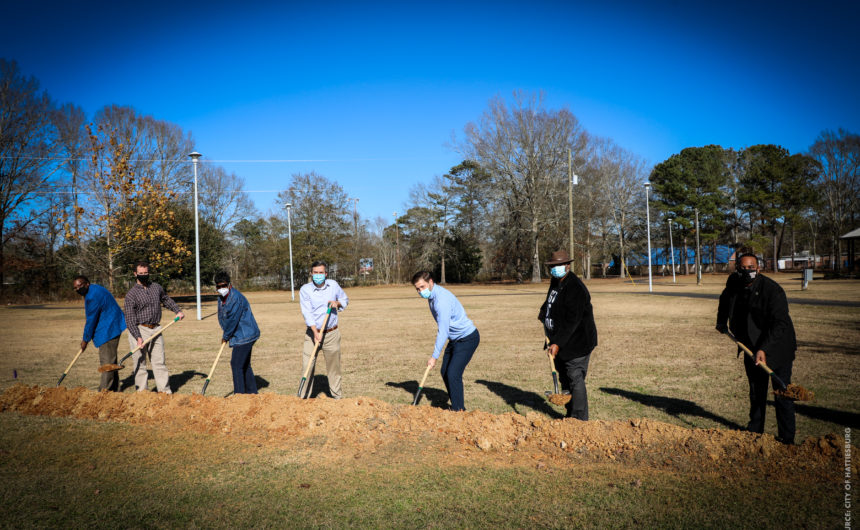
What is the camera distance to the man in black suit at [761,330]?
4949 mm

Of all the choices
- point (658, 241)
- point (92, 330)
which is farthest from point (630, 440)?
point (658, 241)

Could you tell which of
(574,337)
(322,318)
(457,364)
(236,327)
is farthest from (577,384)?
(236,327)

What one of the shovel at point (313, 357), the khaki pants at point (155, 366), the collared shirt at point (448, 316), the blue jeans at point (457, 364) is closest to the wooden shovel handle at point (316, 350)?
the shovel at point (313, 357)

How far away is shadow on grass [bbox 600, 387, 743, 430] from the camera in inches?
241

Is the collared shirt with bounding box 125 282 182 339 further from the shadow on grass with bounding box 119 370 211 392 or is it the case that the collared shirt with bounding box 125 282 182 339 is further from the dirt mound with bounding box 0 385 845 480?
the shadow on grass with bounding box 119 370 211 392

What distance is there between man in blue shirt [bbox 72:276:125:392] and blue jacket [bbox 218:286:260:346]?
1.92 m

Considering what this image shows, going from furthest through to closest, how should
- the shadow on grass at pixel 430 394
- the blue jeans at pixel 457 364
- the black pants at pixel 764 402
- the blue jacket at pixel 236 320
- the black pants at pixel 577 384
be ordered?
the shadow on grass at pixel 430 394
the blue jacket at pixel 236 320
the blue jeans at pixel 457 364
the black pants at pixel 577 384
the black pants at pixel 764 402

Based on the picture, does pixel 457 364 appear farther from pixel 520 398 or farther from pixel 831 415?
pixel 831 415

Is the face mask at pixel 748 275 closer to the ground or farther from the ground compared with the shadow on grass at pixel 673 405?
farther from the ground

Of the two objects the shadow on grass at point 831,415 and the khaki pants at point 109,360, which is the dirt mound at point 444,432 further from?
the shadow on grass at point 831,415

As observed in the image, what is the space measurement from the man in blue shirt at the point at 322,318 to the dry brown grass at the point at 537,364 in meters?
0.95

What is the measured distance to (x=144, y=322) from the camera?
7.45 m

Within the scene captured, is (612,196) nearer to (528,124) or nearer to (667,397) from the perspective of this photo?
(528,124)

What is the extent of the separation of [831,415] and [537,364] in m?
4.68
